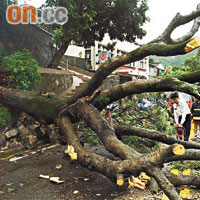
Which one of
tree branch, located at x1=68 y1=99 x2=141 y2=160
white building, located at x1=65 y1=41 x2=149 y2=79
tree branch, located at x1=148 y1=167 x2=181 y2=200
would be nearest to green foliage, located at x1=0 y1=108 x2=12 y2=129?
tree branch, located at x1=68 y1=99 x2=141 y2=160

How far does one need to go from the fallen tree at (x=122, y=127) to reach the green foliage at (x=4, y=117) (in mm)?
577

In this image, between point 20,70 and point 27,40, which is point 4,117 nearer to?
point 20,70

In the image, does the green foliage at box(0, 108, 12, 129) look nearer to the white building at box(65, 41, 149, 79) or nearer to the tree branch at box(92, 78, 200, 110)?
the tree branch at box(92, 78, 200, 110)

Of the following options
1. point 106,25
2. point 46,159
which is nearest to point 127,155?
point 46,159

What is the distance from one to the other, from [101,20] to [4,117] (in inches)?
376

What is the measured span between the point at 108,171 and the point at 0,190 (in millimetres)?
2059

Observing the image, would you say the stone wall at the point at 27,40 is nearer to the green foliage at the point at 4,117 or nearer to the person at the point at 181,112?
the green foliage at the point at 4,117

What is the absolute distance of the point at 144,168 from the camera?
3836mm

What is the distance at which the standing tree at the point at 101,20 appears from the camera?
39.1ft

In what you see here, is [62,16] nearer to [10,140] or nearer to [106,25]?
[106,25]

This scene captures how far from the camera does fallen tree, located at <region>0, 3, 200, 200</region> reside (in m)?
3.82

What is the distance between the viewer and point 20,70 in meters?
8.98

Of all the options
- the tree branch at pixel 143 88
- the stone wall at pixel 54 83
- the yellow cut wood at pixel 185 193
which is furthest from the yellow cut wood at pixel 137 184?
the stone wall at pixel 54 83

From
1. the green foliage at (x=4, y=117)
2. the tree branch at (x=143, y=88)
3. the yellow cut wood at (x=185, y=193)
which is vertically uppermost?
the tree branch at (x=143, y=88)
